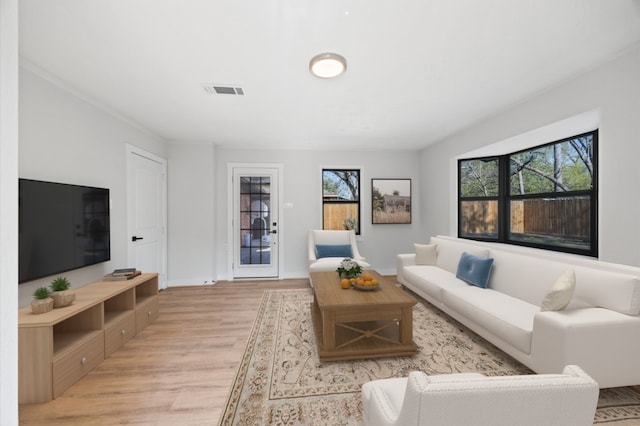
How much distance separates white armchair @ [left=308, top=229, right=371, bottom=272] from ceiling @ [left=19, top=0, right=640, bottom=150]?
86.4 inches

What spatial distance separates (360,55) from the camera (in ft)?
6.40

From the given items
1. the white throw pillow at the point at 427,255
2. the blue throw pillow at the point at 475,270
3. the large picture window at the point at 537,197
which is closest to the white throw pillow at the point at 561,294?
the blue throw pillow at the point at 475,270

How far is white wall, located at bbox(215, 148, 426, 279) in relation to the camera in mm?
4652

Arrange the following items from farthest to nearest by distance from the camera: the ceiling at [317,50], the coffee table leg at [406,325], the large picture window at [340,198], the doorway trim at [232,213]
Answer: the large picture window at [340,198], the doorway trim at [232,213], the coffee table leg at [406,325], the ceiling at [317,50]

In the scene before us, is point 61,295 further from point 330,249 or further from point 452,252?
point 452,252

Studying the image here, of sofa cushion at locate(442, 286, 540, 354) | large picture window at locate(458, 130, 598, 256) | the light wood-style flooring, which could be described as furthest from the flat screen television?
large picture window at locate(458, 130, 598, 256)

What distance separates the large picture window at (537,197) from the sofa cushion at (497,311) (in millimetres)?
1225

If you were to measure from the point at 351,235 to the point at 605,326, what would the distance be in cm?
328

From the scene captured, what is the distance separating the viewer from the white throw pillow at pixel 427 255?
3811mm

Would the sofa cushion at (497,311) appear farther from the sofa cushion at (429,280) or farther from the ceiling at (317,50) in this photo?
the ceiling at (317,50)

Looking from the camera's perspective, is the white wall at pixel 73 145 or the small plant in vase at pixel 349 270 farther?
the small plant in vase at pixel 349 270

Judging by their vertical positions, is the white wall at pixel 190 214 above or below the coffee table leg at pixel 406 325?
above

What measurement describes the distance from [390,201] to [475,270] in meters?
2.40
